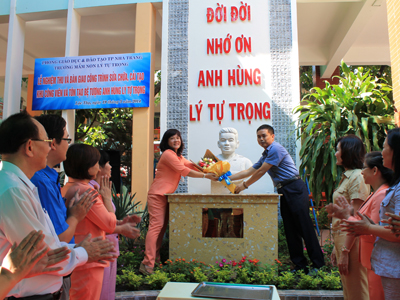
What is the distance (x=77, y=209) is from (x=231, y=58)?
501 centimetres

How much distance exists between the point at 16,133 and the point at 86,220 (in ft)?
2.77

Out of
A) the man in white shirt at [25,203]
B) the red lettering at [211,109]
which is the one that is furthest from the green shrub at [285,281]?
the red lettering at [211,109]

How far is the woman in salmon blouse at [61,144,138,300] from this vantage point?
2.03 m

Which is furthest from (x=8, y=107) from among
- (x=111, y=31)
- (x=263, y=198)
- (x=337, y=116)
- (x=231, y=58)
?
(x=337, y=116)

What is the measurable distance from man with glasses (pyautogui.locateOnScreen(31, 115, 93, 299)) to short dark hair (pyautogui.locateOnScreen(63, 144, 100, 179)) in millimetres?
154

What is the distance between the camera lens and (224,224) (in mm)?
3982

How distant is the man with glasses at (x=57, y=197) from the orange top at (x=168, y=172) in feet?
6.84

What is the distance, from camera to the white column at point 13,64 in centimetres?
699

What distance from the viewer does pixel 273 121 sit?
6.00m

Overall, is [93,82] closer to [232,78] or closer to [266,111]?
[232,78]

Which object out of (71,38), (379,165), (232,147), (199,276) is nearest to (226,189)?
(232,147)

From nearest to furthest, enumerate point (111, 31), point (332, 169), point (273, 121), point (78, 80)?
1. point (332, 169)
2. point (273, 121)
3. point (78, 80)
4. point (111, 31)

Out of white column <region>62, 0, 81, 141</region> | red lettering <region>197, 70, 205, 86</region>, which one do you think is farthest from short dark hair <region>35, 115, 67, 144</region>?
white column <region>62, 0, 81, 141</region>

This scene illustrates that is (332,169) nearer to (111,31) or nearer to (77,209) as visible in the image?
(77,209)
